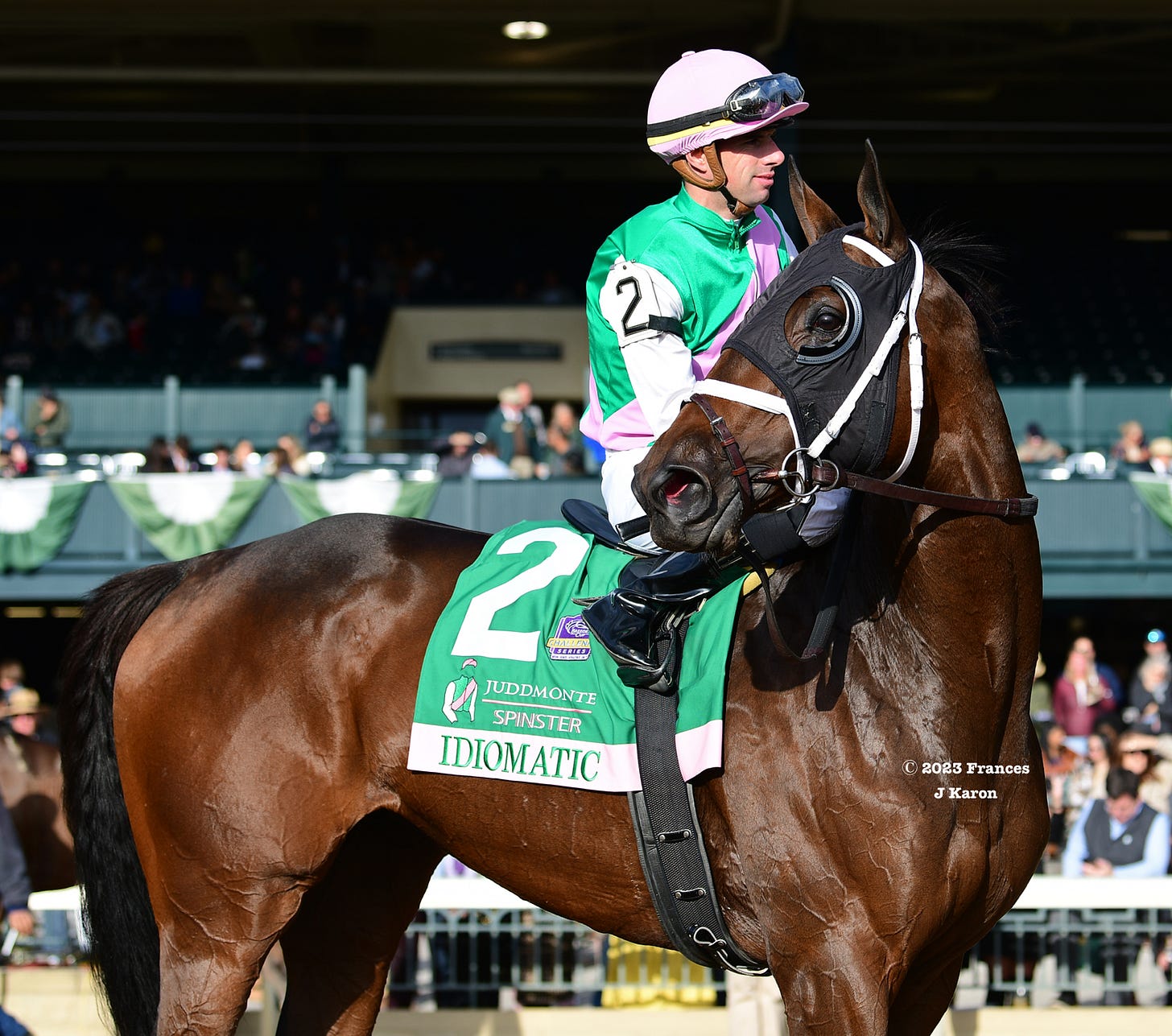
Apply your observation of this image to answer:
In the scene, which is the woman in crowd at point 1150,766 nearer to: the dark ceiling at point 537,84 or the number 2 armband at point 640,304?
the number 2 armband at point 640,304

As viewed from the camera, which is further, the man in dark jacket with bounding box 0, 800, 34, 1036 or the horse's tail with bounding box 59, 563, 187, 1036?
the man in dark jacket with bounding box 0, 800, 34, 1036

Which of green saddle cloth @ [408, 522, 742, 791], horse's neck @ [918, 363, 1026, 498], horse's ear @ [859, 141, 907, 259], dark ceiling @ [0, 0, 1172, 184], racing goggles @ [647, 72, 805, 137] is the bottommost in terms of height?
green saddle cloth @ [408, 522, 742, 791]

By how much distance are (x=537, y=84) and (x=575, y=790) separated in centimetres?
1918

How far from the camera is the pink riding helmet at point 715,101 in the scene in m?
3.04

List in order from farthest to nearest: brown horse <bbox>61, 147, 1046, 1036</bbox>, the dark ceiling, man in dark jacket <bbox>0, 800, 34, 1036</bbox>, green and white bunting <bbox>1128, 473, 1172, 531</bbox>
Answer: the dark ceiling, green and white bunting <bbox>1128, 473, 1172, 531</bbox>, man in dark jacket <bbox>0, 800, 34, 1036</bbox>, brown horse <bbox>61, 147, 1046, 1036</bbox>

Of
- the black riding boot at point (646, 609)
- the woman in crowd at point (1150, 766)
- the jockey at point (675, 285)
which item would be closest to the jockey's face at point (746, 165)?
the jockey at point (675, 285)

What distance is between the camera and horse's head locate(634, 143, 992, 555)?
2.57 meters

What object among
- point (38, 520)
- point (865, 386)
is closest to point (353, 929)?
point (865, 386)

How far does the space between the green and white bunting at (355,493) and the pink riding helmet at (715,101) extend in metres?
9.10

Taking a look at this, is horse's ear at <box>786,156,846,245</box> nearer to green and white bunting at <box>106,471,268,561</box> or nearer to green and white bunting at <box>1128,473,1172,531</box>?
green and white bunting at <box>106,471,268,561</box>

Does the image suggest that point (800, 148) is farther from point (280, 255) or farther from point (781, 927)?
point (781, 927)

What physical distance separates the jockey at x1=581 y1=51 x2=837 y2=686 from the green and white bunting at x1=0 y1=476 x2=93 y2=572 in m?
10.5

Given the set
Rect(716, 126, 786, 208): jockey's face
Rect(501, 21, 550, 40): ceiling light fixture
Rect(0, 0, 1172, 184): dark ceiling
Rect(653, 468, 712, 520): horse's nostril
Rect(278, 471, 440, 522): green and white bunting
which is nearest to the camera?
Rect(653, 468, 712, 520): horse's nostril

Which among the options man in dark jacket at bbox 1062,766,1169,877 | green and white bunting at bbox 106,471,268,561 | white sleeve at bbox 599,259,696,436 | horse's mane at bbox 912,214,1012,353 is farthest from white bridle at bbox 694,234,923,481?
green and white bunting at bbox 106,471,268,561
